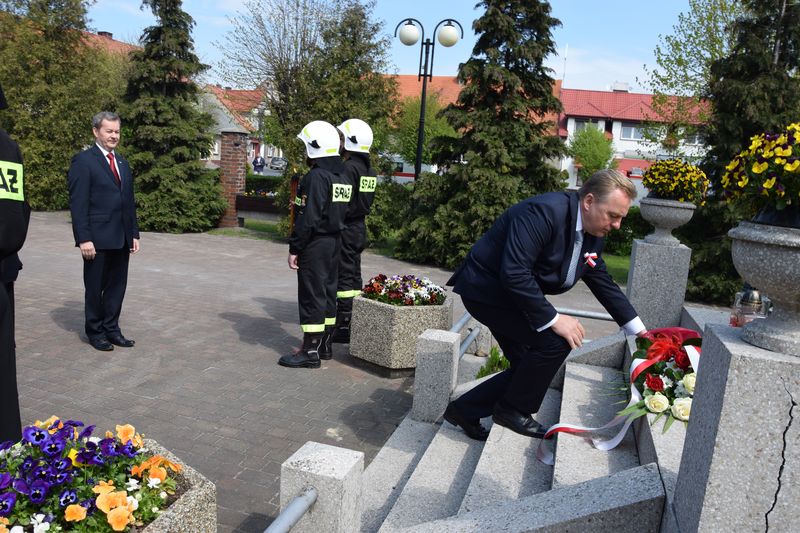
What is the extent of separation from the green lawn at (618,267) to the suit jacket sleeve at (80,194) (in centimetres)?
1182

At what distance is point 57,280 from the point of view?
9.51m

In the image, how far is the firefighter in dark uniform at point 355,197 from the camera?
6.79 metres

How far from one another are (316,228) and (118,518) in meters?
4.09

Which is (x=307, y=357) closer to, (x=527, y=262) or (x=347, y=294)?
(x=347, y=294)

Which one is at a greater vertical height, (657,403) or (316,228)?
(316,228)

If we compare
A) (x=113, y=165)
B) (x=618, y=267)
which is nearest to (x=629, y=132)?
(x=618, y=267)

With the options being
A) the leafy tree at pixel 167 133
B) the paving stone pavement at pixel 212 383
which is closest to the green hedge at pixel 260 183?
the leafy tree at pixel 167 133

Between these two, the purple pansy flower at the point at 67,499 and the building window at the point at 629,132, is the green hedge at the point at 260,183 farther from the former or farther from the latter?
the building window at the point at 629,132

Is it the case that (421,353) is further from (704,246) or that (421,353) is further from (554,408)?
(704,246)

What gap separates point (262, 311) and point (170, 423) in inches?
153

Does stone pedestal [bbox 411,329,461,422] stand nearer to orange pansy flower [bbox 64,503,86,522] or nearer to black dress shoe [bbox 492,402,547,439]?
black dress shoe [bbox 492,402,547,439]

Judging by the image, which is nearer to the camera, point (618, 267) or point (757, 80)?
point (757, 80)

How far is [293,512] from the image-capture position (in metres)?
2.50

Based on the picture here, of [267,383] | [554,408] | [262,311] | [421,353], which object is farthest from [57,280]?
[554,408]
